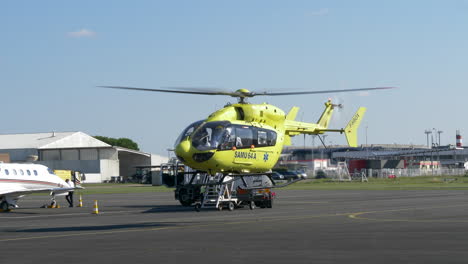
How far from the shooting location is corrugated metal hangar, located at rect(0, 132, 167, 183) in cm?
10281

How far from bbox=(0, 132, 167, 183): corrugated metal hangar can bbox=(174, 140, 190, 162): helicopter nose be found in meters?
75.2

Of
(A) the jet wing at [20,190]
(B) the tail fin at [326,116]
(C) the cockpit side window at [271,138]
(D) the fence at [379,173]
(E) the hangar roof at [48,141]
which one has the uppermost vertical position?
(E) the hangar roof at [48,141]

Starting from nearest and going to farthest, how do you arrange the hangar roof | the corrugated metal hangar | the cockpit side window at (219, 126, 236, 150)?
1. the cockpit side window at (219, 126, 236, 150)
2. the corrugated metal hangar
3. the hangar roof

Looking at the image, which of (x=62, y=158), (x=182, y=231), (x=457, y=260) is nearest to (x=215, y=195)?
(x=182, y=231)

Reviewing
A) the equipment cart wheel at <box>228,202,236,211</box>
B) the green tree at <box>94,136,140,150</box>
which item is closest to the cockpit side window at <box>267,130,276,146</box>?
the equipment cart wheel at <box>228,202,236,211</box>

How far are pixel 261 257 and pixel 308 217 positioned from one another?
41.2 ft

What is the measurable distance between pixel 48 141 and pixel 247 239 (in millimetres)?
91922

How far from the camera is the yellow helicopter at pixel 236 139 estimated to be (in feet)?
90.6

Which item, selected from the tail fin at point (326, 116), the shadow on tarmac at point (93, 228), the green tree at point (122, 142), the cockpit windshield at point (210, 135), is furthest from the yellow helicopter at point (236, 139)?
the green tree at point (122, 142)

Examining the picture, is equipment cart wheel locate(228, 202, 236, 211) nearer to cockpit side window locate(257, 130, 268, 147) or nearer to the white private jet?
cockpit side window locate(257, 130, 268, 147)

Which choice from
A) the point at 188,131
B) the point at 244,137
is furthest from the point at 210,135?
the point at 244,137

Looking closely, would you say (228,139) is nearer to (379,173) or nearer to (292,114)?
(292,114)

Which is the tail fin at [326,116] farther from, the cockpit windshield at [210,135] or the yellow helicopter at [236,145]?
the cockpit windshield at [210,135]

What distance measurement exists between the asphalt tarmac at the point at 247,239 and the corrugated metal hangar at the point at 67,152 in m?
75.6
